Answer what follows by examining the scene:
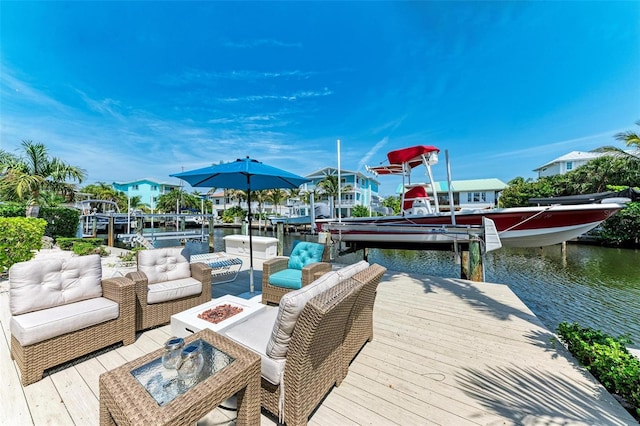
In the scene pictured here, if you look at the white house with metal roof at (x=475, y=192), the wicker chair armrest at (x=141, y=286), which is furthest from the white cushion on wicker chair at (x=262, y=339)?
the white house with metal roof at (x=475, y=192)

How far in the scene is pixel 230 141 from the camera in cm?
2014

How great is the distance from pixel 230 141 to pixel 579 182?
96.9 feet

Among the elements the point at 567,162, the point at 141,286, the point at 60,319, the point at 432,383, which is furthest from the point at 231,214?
the point at 567,162

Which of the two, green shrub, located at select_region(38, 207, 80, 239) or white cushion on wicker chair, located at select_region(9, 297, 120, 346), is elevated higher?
green shrub, located at select_region(38, 207, 80, 239)

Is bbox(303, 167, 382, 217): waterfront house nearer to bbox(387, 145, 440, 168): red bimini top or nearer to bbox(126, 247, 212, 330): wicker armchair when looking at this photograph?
bbox(387, 145, 440, 168): red bimini top

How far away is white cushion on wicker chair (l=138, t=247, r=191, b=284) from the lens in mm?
3290

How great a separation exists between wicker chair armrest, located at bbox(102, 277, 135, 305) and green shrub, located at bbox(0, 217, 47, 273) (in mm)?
4141

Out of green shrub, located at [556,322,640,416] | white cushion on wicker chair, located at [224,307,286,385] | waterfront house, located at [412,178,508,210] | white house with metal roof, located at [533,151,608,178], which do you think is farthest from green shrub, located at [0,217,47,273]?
white house with metal roof, located at [533,151,608,178]

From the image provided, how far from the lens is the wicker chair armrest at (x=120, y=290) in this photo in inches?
98.3

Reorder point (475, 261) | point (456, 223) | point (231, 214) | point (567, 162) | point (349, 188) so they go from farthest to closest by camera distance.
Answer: point (231, 214)
point (567, 162)
point (349, 188)
point (456, 223)
point (475, 261)

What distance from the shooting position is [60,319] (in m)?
2.13

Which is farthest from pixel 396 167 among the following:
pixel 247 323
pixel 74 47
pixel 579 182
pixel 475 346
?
pixel 579 182

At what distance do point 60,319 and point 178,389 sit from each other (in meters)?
1.85

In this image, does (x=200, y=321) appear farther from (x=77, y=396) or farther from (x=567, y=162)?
(x=567, y=162)
